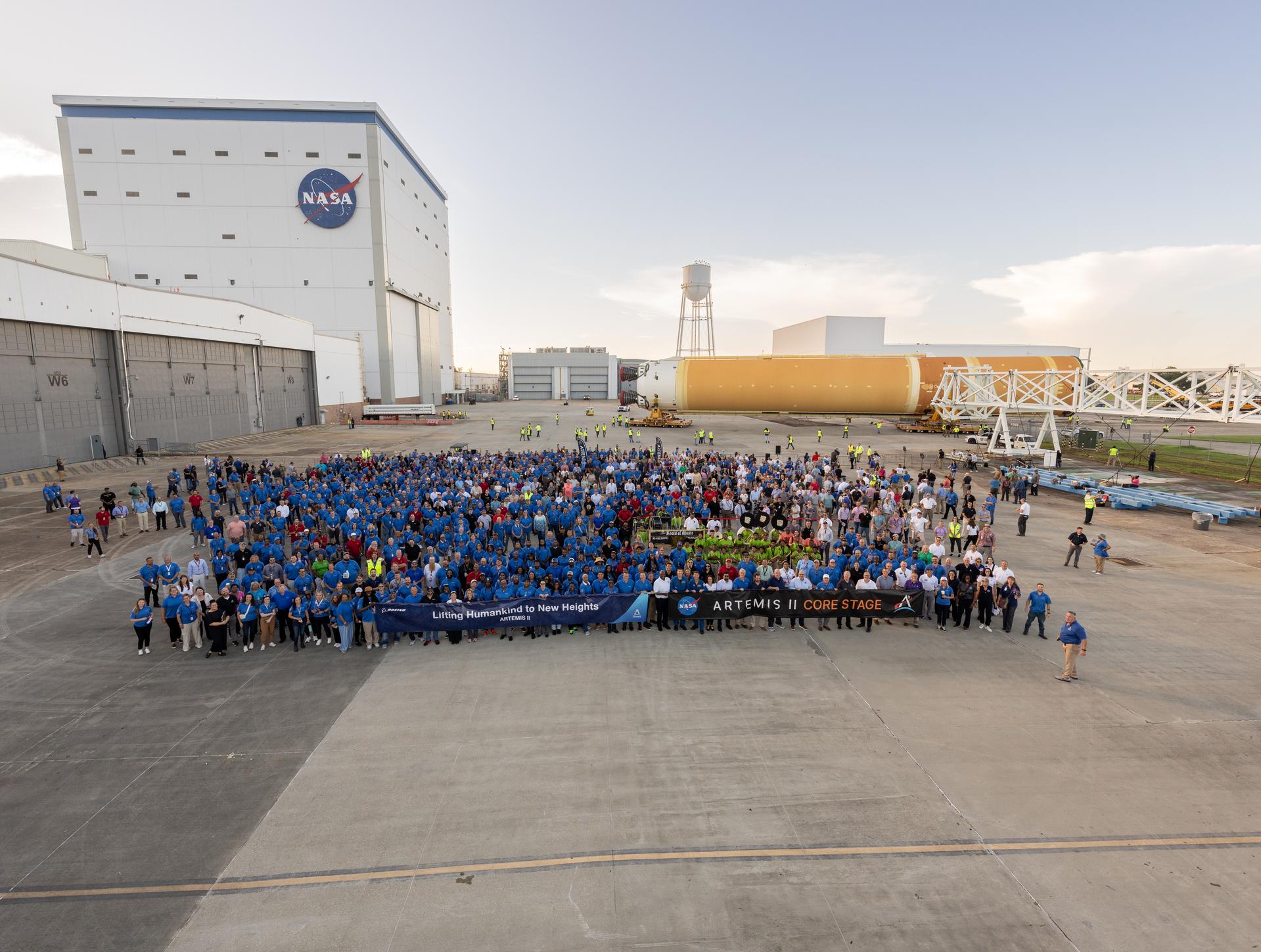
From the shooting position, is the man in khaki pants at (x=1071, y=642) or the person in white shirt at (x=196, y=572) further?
the person in white shirt at (x=196, y=572)

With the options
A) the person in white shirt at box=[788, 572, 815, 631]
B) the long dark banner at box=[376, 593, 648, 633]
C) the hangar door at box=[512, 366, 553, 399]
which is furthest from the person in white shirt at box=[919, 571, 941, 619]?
the hangar door at box=[512, 366, 553, 399]

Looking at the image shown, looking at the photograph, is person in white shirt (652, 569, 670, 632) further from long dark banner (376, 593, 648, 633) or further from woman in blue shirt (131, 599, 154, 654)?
woman in blue shirt (131, 599, 154, 654)

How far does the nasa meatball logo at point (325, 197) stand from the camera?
6812cm

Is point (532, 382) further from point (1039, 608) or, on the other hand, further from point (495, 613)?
point (1039, 608)

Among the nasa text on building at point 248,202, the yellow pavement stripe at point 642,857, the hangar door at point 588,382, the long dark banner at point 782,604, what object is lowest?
the yellow pavement stripe at point 642,857

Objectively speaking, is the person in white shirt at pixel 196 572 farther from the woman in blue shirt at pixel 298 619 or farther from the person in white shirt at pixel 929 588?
the person in white shirt at pixel 929 588

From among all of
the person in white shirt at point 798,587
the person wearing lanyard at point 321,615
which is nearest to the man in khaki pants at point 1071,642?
the person in white shirt at point 798,587

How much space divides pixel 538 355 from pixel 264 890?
134m

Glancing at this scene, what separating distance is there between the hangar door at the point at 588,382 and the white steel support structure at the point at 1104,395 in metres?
96.7

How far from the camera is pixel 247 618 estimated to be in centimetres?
1240

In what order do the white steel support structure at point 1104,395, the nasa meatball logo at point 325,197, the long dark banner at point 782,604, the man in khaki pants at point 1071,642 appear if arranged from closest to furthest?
the man in khaki pants at point 1071,642 → the long dark banner at point 782,604 → the white steel support structure at point 1104,395 → the nasa meatball logo at point 325,197

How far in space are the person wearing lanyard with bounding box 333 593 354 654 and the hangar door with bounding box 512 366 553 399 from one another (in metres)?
127

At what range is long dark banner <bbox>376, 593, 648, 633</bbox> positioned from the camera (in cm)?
1286

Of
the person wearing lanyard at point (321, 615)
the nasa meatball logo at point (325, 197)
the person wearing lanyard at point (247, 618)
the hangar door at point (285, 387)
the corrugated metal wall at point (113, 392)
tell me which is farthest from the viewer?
the nasa meatball logo at point (325, 197)
